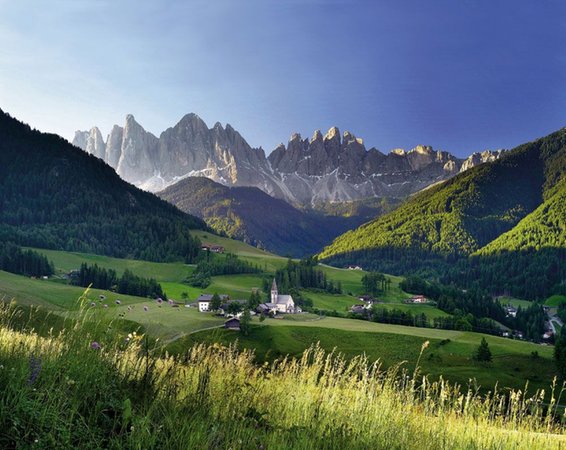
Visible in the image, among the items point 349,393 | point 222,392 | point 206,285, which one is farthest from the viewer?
point 206,285

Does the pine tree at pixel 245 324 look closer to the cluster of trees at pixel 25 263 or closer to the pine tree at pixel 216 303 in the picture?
the pine tree at pixel 216 303

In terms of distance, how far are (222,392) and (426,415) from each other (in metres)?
3.59

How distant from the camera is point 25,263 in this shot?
16400 cm

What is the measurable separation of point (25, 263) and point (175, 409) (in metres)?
185

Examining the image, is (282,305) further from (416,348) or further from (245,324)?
(416,348)

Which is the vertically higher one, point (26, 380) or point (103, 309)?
point (103, 309)

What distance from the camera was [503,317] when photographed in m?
186

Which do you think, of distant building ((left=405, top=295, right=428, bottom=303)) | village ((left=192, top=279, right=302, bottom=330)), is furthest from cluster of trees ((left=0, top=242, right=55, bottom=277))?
distant building ((left=405, top=295, right=428, bottom=303))

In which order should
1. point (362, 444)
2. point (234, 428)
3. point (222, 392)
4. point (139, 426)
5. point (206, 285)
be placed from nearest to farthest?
point (139, 426) → point (234, 428) → point (362, 444) → point (222, 392) → point (206, 285)

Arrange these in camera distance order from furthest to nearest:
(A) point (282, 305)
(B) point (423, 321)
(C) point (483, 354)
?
(A) point (282, 305) → (B) point (423, 321) → (C) point (483, 354)

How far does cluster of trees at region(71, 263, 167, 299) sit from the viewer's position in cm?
14962

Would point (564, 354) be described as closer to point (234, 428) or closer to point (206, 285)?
point (234, 428)

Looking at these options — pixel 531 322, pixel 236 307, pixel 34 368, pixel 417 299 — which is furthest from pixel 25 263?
pixel 531 322

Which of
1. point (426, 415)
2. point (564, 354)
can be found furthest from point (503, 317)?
point (426, 415)
